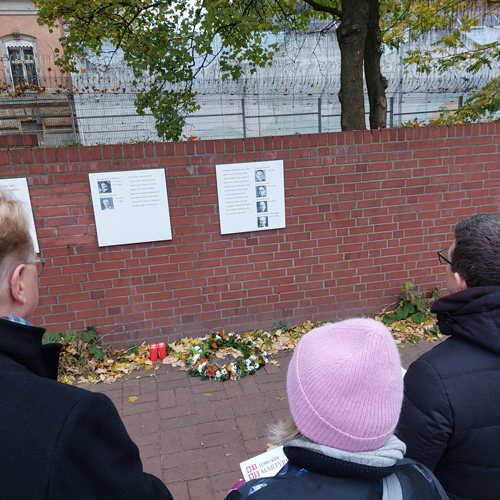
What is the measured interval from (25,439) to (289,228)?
3676mm

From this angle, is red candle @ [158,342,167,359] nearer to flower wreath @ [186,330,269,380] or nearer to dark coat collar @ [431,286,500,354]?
flower wreath @ [186,330,269,380]

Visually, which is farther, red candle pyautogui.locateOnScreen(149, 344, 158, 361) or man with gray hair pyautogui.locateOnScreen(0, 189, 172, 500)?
red candle pyautogui.locateOnScreen(149, 344, 158, 361)

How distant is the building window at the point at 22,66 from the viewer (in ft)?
55.5

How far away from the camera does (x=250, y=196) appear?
418 cm

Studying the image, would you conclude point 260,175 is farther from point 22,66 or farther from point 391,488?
point 22,66

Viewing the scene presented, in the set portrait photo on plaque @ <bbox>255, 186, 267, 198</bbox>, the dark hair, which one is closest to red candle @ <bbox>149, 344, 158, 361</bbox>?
portrait photo on plaque @ <bbox>255, 186, 267, 198</bbox>

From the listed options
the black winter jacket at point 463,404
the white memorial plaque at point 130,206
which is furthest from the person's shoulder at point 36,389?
the white memorial plaque at point 130,206

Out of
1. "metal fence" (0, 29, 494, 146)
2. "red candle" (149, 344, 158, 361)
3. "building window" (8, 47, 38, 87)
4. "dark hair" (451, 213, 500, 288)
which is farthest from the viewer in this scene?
"building window" (8, 47, 38, 87)

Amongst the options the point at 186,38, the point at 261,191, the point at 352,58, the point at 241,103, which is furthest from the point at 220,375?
the point at 241,103

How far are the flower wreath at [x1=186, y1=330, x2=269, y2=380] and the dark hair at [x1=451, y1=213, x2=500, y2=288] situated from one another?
272cm

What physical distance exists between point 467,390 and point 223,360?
302cm

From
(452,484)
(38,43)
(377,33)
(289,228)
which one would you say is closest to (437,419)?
(452,484)

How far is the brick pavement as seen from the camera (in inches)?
104

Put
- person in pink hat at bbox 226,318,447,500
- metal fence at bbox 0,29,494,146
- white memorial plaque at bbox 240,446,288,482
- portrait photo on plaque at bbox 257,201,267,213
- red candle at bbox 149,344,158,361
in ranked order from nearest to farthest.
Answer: person in pink hat at bbox 226,318,447,500
white memorial plaque at bbox 240,446,288,482
red candle at bbox 149,344,158,361
portrait photo on plaque at bbox 257,201,267,213
metal fence at bbox 0,29,494,146
